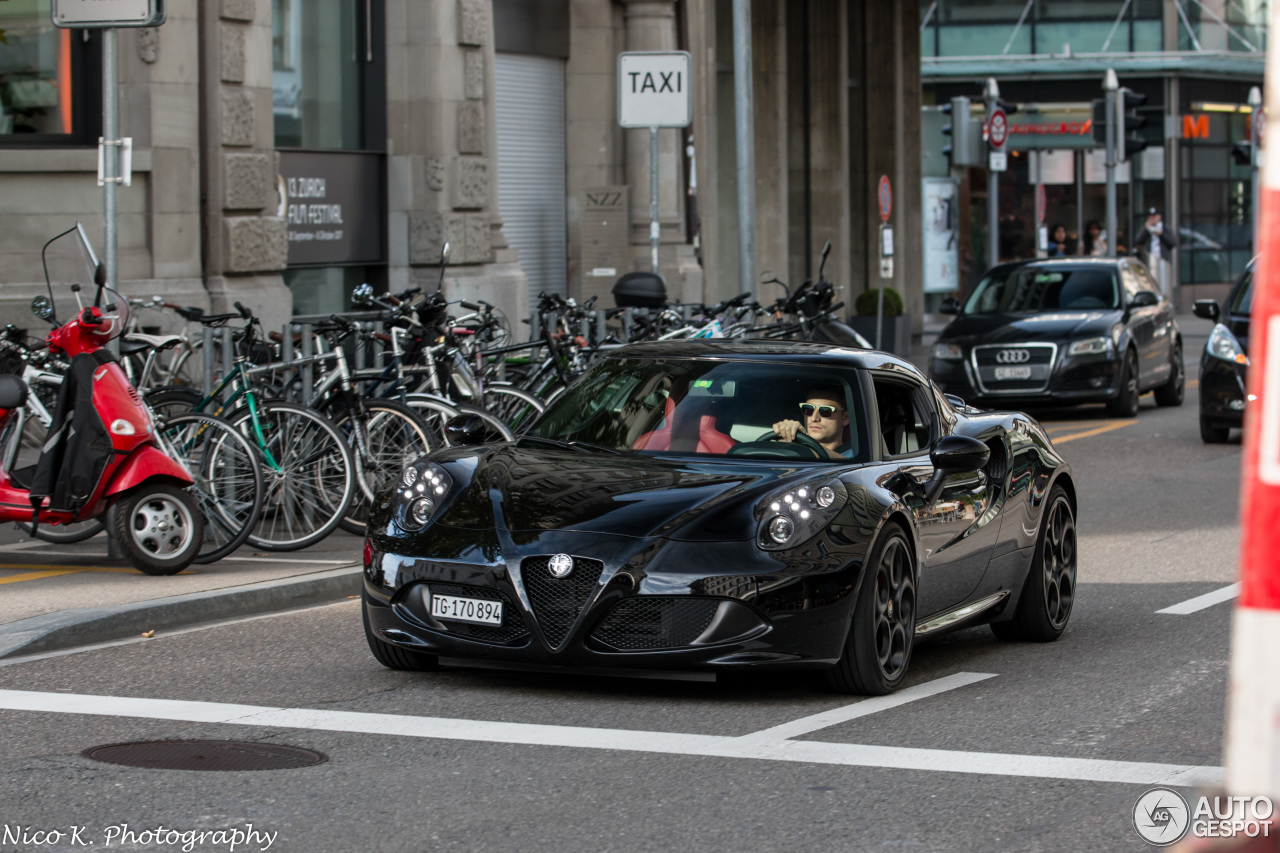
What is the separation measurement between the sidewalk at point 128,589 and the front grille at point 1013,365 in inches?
410

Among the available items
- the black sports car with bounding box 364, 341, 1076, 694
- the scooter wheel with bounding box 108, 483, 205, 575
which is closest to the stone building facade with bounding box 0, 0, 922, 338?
the scooter wheel with bounding box 108, 483, 205, 575

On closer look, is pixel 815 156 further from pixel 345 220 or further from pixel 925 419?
pixel 925 419

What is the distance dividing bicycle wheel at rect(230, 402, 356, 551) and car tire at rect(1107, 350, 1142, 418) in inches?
461

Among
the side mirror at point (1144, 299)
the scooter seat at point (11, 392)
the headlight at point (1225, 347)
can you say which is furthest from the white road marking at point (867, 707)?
the side mirror at point (1144, 299)

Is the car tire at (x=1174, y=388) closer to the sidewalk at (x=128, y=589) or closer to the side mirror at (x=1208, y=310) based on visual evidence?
the side mirror at (x=1208, y=310)

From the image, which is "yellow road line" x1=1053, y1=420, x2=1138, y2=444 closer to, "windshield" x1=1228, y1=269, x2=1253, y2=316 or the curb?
"windshield" x1=1228, y1=269, x2=1253, y2=316

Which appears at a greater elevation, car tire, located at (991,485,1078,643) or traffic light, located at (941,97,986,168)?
traffic light, located at (941,97,986,168)

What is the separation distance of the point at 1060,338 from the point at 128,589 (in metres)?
12.9

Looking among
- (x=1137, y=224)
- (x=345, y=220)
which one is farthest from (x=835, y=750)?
(x=1137, y=224)

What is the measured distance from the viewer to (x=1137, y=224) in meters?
48.9

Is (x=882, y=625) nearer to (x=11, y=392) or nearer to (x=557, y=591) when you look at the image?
(x=557, y=591)

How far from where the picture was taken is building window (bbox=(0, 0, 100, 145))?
15594mm

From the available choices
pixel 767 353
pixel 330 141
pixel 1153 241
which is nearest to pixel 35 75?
pixel 330 141

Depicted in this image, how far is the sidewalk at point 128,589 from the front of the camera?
8.10m
